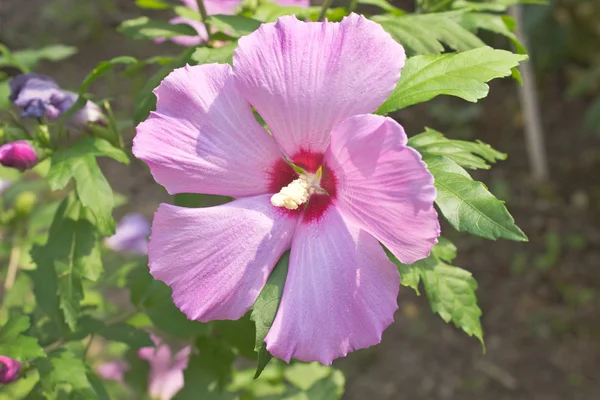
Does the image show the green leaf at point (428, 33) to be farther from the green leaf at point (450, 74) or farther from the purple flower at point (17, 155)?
the purple flower at point (17, 155)

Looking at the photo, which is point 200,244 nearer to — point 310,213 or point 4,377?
point 310,213

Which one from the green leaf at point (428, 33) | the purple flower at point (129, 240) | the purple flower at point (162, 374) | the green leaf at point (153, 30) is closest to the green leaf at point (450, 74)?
the green leaf at point (428, 33)

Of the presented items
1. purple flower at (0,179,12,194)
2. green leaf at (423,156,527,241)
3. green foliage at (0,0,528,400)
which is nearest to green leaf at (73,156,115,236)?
green foliage at (0,0,528,400)

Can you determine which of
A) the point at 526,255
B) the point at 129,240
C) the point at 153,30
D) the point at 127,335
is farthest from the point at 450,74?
the point at 526,255

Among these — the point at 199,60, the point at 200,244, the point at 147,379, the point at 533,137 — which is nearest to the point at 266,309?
the point at 200,244

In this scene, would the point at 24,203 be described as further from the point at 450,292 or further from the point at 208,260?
the point at 450,292

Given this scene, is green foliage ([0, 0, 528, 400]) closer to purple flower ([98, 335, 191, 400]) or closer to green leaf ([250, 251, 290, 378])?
green leaf ([250, 251, 290, 378])
